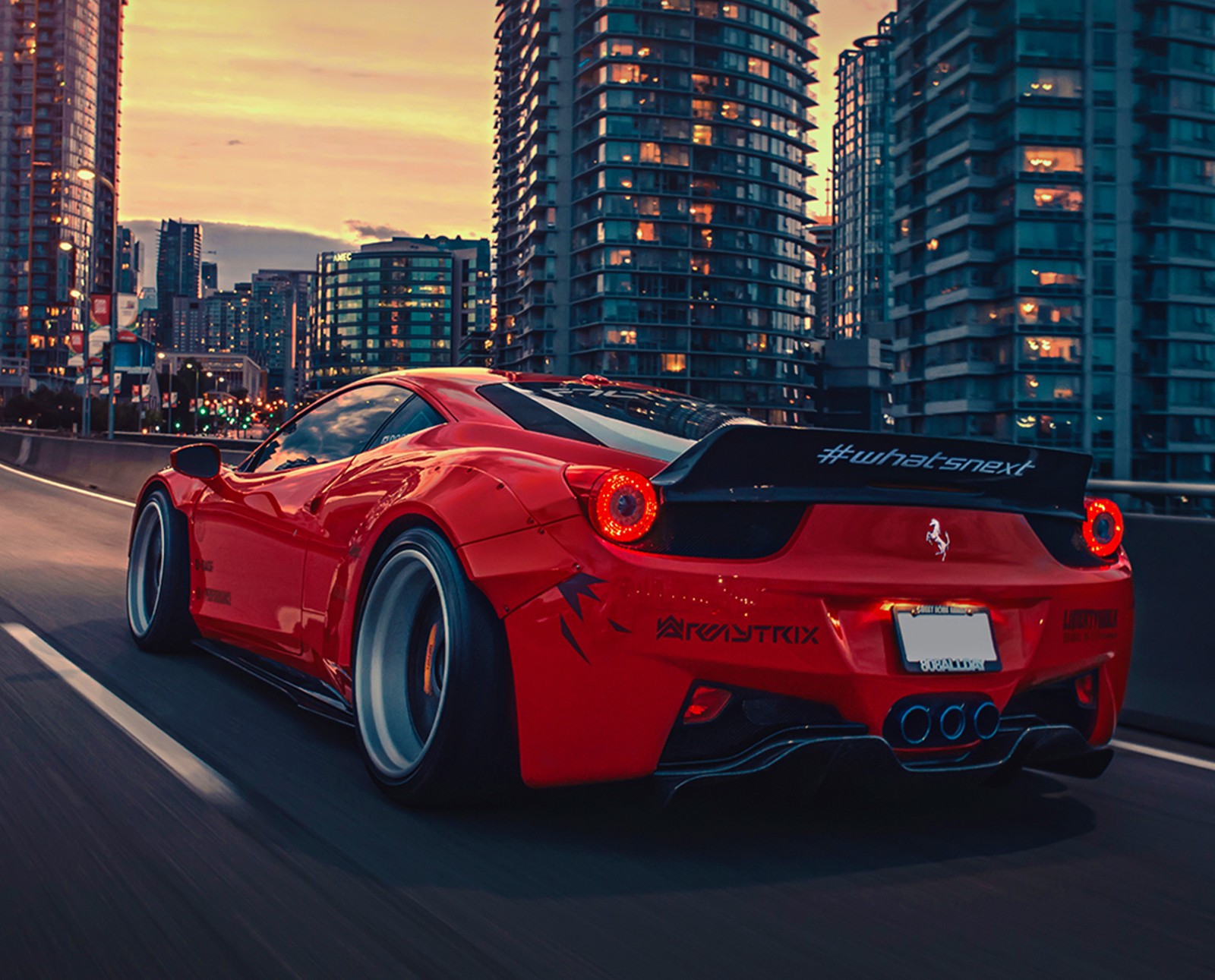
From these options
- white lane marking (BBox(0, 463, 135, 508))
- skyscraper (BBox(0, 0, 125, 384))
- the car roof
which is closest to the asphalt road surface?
the car roof

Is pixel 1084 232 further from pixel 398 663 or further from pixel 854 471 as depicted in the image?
pixel 398 663

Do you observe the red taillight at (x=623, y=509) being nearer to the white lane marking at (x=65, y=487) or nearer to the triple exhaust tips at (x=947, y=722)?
the triple exhaust tips at (x=947, y=722)

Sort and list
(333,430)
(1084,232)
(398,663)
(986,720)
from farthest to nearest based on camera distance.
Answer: (1084,232) < (333,430) < (398,663) < (986,720)

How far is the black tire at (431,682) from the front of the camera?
3.27 metres

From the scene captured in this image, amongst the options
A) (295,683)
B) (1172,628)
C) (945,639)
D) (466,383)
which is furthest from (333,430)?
(1172,628)

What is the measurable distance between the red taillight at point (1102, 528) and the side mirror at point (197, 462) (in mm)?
3421

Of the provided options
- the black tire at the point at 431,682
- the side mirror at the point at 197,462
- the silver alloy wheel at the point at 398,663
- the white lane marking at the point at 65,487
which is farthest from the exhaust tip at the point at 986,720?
the white lane marking at the point at 65,487

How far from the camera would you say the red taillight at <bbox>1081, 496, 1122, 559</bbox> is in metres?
3.75

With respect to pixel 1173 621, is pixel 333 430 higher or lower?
higher

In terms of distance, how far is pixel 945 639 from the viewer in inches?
128

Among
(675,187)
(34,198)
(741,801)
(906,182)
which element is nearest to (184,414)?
(34,198)

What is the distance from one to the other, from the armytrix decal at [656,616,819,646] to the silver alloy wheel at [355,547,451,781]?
0.84m

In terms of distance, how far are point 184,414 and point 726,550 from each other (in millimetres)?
164502

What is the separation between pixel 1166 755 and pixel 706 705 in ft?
8.09
